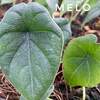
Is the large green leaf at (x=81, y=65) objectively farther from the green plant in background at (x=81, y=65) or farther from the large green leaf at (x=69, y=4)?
the large green leaf at (x=69, y=4)

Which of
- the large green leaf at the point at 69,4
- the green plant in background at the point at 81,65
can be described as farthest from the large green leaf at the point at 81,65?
the large green leaf at the point at 69,4

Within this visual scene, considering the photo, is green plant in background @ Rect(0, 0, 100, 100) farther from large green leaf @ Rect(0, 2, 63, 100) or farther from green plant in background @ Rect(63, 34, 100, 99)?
green plant in background @ Rect(63, 34, 100, 99)

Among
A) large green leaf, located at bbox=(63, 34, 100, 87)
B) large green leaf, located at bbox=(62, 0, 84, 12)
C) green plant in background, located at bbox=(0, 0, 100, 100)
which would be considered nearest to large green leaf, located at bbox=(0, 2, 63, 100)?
green plant in background, located at bbox=(0, 0, 100, 100)

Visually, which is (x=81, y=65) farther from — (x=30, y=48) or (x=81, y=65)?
(x=30, y=48)

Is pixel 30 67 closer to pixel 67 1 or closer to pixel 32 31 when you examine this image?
pixel 32 31

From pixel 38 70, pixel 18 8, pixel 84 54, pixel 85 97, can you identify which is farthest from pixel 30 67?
pixel 85 97

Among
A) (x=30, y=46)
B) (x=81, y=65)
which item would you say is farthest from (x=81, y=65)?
(x=30, y=46)
